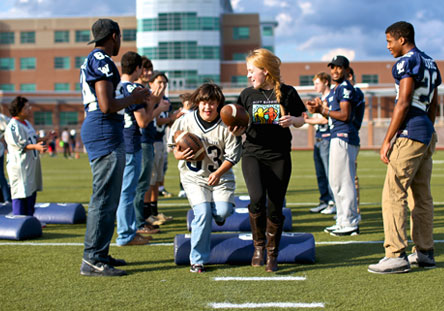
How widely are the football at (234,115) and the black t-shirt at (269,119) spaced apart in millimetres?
268

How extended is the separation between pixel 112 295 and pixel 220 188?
55.5 inches

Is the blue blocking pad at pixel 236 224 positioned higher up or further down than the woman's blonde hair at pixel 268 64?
further down

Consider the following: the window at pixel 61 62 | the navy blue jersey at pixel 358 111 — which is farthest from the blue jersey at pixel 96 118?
the window at pixel 61 62

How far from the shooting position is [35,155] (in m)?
7.21

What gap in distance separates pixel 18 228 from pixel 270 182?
128 inches

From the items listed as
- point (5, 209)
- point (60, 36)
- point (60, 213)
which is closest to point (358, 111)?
point (60, 213)

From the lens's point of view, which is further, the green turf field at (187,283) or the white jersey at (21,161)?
the white jersey at (21,161)

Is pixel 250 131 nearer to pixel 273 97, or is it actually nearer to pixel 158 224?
pixel 273 97

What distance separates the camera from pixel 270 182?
16.1ft

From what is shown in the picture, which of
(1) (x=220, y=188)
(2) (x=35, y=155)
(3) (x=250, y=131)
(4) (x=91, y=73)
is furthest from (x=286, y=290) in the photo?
(2) (x=35, y=155)

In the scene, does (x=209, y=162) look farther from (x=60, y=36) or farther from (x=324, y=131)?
(x=60, y=36)

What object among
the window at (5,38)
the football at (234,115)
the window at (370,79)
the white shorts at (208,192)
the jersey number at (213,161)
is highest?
the window at (5,38)

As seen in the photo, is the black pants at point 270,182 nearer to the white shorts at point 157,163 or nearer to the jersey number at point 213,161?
the jersey number at point 213,161

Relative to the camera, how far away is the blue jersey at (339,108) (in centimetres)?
639
